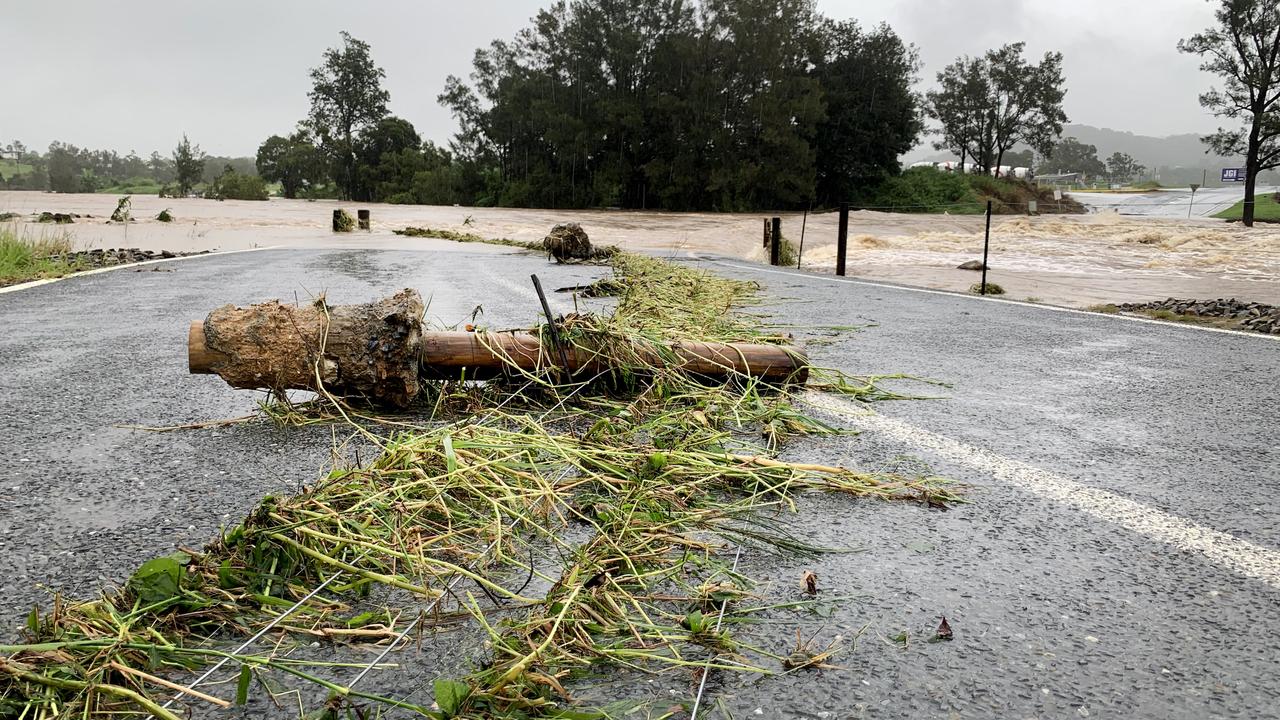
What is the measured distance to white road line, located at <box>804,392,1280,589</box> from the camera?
2207mm

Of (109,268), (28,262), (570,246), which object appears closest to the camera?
(28,262)

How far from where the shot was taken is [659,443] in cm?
311

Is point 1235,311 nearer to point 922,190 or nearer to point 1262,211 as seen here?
point 1262,211

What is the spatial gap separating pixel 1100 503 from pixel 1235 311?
6.35m

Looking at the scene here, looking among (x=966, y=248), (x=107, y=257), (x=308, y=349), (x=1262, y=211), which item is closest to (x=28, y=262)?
(x=107, y=257)

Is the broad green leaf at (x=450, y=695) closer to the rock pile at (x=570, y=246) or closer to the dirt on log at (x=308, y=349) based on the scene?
the dirt on log at (x=308, y=349)

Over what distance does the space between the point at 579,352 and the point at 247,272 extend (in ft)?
28.8

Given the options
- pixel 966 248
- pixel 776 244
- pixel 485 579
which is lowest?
pixel 485 579

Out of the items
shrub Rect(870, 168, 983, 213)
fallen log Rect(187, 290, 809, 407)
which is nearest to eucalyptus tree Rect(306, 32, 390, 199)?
shrub Rect(870, 168, 983, 213)

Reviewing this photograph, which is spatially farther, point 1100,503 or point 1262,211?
point 1262,211

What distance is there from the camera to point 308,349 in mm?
3646

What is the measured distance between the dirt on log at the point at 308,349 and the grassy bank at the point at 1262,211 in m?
50.5

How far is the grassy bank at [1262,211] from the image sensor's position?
145ft

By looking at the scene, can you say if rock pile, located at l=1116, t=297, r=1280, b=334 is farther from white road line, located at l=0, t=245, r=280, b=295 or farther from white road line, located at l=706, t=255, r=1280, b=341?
white road line, located at l=0, t=245, r=280, b=295
